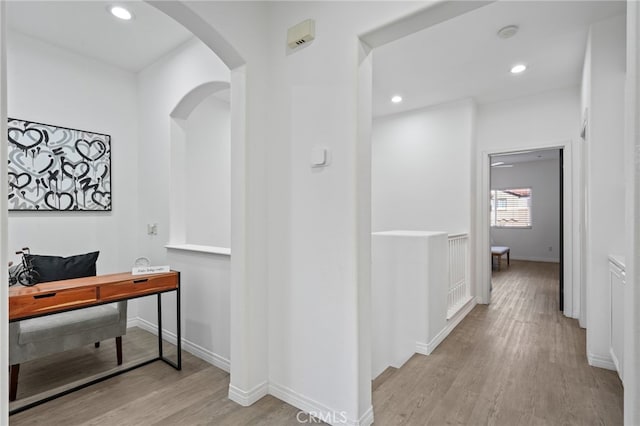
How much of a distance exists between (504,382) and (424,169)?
3029 millimetres

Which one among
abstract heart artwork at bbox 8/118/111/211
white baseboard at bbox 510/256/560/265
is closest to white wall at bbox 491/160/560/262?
white baseboard at bbox 510/256/560/265

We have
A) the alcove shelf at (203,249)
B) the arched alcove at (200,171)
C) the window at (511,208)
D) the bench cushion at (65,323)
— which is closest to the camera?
the bench cushion at (65,323)

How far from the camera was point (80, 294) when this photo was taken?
2041 millimetres

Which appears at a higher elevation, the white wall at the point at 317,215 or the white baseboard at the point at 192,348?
the white wall at the point at 317,215

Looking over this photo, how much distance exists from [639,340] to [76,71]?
4.49 m

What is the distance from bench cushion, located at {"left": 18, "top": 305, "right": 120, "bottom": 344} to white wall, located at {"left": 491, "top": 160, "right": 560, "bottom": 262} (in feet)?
31.8

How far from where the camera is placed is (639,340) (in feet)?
3.27

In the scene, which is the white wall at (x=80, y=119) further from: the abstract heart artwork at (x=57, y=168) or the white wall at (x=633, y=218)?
the white wall at (x=633, y=218)

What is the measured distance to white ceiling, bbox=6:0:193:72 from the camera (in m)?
2.52

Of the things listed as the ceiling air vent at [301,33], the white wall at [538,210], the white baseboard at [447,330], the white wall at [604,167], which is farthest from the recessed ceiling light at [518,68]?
the white wall at [538,210]

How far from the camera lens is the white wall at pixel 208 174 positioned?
3.62m

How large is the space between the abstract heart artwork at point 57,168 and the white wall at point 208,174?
2.73ft

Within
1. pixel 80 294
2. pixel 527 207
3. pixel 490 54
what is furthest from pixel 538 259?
pixel 80 294

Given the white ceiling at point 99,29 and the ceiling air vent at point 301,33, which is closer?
the ceiling air vent at point 301,33
